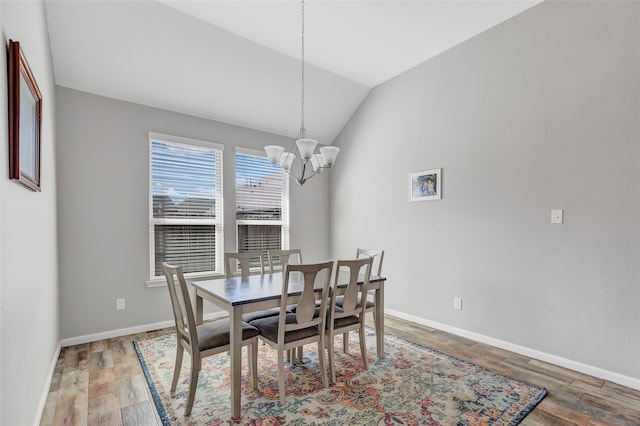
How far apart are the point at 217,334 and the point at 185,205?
223cm

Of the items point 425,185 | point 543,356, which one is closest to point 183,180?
point 425,185

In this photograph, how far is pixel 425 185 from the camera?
157 inches

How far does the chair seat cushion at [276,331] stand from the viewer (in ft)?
7.73

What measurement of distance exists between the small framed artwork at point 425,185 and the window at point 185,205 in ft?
8.29

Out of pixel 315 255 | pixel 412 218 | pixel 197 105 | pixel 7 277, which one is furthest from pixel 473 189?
pixel 7 277

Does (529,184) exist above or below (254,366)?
above

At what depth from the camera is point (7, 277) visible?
1422 millimetres

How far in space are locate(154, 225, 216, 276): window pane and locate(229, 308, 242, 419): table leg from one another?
2.21 meters

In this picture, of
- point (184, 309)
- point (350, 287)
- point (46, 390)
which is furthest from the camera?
point (350, 287)

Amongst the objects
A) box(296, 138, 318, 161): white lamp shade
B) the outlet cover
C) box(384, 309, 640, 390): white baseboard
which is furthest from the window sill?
box(384, 309, 640, 390): white baseboard

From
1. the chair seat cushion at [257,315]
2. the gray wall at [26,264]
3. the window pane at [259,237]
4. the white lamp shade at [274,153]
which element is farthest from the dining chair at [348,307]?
the window pane at [259,237]

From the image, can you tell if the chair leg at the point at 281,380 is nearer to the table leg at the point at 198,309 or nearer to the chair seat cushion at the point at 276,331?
the chair seat cushion at the point at 276,331

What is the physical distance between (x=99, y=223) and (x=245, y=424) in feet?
8.76

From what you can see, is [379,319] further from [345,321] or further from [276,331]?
[276,331]
